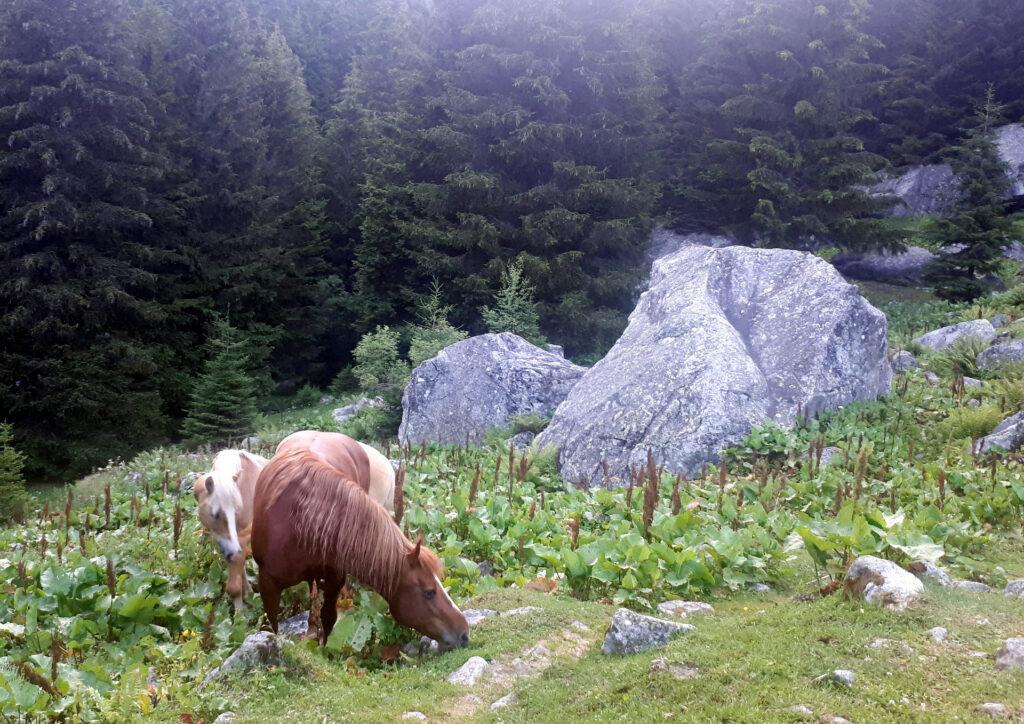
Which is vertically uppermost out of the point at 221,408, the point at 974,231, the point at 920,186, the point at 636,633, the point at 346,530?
the point at 920,186

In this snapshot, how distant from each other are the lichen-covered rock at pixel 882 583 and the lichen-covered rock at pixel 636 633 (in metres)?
1.04

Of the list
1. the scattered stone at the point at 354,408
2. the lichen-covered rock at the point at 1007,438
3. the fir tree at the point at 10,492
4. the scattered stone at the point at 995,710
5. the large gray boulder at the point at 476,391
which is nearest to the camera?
the scattered stone at the point at 995,710

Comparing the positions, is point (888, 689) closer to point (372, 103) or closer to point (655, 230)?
point (655, 230)

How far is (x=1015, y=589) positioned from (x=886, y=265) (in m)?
24.2

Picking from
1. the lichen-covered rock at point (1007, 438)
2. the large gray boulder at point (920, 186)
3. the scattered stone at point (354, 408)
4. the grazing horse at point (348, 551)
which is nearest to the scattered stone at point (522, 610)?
the grazing horse at point (348, 551)

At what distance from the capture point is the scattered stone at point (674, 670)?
367cm

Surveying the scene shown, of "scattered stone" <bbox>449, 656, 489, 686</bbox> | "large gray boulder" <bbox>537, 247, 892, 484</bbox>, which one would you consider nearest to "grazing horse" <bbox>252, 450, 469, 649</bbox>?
"scattered stone" <bbox>449, 656, 489, 686</bbox>

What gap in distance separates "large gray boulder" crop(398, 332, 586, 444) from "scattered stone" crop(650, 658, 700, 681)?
33.3 ft

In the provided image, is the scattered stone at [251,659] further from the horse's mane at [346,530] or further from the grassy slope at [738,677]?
the horse's mane at [346,530]

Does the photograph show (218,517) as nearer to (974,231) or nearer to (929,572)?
(929,572)

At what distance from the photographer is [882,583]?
4.36m

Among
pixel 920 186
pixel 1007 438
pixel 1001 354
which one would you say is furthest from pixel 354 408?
pixel 920 186

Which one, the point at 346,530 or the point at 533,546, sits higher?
the point at 346,530

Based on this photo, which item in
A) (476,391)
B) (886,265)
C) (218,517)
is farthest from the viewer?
(886,265)
